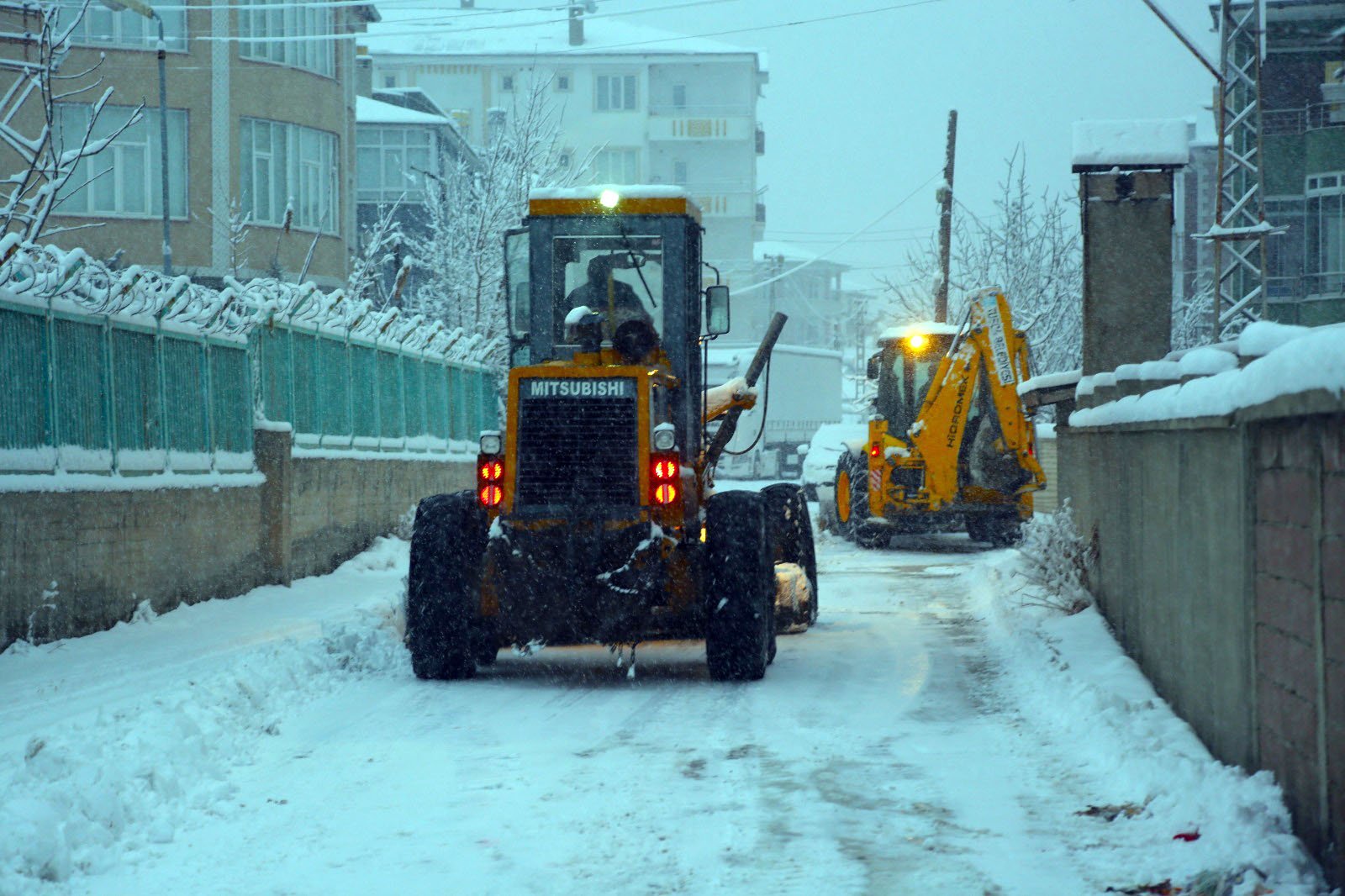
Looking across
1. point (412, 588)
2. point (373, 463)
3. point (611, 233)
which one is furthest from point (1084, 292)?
point (373, 463)

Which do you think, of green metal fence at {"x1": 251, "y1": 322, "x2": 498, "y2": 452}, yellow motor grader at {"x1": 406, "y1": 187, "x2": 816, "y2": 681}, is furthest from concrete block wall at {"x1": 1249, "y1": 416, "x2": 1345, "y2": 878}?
green metal fence at {"x1": 251, "y1": 322, "x2": 498, "y2": 452}

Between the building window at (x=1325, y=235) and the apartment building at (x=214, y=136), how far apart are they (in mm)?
20460

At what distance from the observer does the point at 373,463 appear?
757 inches

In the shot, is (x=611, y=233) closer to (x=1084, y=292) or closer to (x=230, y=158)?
(x=1084, y=292)

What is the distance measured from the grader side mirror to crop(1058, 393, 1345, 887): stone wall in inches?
118

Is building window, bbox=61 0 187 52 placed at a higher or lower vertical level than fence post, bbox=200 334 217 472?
higher

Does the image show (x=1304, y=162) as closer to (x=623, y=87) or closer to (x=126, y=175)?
(x=126, y=175)

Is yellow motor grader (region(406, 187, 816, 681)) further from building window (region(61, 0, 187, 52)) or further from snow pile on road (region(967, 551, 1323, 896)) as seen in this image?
building window (region(61, 0, 187, 52))

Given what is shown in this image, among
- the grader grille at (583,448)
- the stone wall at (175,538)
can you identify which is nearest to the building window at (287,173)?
the stone wall at (175,538)

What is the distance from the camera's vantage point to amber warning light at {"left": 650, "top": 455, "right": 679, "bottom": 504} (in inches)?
396

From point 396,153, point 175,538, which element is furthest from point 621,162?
point 175,538

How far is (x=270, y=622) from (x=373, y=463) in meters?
6.39

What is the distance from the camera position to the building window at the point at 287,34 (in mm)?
31531

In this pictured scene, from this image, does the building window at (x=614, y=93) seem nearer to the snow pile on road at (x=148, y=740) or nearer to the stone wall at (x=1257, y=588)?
the snow pile on road at (x=148, y=740)
